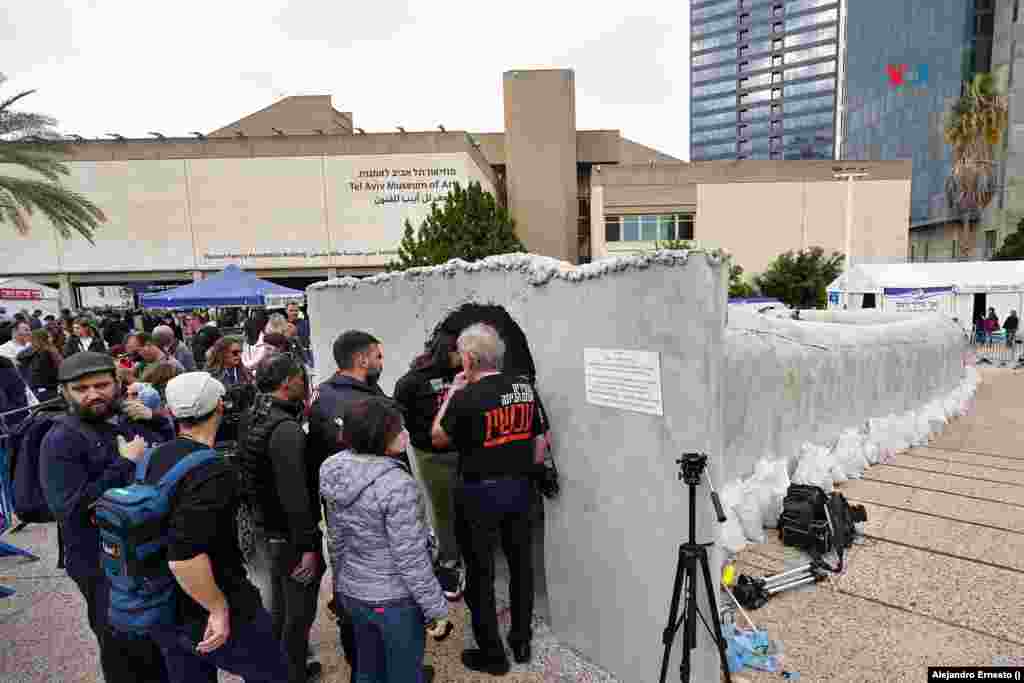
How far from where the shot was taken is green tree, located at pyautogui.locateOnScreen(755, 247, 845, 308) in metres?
30.6

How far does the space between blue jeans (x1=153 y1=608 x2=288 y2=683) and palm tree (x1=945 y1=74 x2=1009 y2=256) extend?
129 feet

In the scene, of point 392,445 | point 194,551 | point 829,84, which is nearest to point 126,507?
point 194,551

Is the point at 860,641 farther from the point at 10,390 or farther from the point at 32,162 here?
the point at 32,162

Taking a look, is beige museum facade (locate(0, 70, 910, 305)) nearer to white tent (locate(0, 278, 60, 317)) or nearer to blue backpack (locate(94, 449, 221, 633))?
white tent (locate(0, 278, 60, 317))

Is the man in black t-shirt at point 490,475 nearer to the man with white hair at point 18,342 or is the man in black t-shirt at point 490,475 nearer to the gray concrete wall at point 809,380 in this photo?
the gray concrete wall at point 809,380

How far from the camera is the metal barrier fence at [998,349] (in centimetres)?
1659

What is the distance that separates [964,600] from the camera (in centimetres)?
370

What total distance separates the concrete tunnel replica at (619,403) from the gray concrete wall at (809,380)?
46mm

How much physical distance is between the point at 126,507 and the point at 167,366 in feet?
8.97

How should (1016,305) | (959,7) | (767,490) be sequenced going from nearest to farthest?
(767,490)
(1016,305)
(959,7)

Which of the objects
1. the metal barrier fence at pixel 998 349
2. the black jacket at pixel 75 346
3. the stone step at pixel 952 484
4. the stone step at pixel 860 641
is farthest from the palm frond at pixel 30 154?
the metal barrier fence at pixel 998 349

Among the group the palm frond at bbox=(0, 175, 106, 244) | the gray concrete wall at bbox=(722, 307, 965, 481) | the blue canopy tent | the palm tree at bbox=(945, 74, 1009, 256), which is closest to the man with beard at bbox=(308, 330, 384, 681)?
the gray concrete wall at bbox=(722, 307, 965, 481)

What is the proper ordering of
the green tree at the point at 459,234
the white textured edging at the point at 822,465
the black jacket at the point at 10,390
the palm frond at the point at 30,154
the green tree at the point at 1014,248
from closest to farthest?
the white textured edging at the point at 822,465 → the black jacket at the point at 10,390 → the palm frond at the point at 30,154 → the green tree at the point at 459,234 → the green tree at the point at 1014,248

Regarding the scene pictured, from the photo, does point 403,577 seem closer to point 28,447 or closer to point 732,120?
point 28,447
